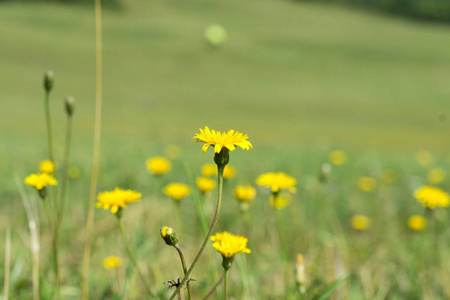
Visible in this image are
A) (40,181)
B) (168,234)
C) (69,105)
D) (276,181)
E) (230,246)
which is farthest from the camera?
(276,181)

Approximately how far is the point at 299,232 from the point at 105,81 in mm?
19187

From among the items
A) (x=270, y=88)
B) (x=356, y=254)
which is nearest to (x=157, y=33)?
(x=270, y=88)

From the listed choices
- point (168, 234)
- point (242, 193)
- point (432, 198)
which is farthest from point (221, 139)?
point (432, 198)

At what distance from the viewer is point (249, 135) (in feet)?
36.7

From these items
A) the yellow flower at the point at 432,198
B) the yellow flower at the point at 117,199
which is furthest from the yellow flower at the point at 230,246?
the yellow flower at the point at 432,198

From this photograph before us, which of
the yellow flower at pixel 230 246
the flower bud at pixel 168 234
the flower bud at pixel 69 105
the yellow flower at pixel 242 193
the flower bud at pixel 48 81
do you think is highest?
the flower bud at pixel 48 81

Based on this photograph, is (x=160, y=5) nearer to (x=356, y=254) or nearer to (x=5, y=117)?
(x=5, y=117)

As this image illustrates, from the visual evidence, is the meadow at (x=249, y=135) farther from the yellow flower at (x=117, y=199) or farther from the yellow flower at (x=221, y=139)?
the yellow flower at (x=221, y=139)

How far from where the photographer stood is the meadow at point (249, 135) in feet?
6.32

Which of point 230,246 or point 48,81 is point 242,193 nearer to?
point 230,246

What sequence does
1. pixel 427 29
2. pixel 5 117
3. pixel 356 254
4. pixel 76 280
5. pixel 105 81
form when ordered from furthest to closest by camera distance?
pixel 427 29 < pixel 105 81 < pixel 5 117 < pixel 356 254 < pixel 76 280

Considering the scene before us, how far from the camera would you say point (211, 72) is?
78.8 feet

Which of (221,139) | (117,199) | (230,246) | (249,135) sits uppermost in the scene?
(249,135)

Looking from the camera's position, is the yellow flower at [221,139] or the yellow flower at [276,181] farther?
the yellow flower at [276,181]
